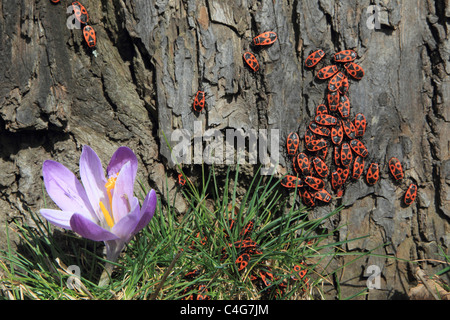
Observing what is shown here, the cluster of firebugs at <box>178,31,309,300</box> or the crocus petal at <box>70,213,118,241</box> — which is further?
the cluster of firebugs at <box>178,31,309,300</box>

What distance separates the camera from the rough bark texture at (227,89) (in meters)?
3.14

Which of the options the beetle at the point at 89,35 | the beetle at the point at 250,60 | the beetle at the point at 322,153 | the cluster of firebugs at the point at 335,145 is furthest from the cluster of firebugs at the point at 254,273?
the beetle at the point at 89,35

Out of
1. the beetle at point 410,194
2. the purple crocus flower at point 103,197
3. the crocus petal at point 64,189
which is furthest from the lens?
the beetle at point 410,194

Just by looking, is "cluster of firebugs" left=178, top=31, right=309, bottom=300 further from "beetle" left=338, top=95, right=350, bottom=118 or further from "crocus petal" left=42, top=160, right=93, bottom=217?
"crocus petal" left=42, top=160, right=93, bottom=217

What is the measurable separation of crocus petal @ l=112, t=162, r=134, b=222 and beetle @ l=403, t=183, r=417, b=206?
2062 mm

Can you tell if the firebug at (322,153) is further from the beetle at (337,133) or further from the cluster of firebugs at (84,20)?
the cluster of firebugs at (84,20)

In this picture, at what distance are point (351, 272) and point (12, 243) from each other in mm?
2568

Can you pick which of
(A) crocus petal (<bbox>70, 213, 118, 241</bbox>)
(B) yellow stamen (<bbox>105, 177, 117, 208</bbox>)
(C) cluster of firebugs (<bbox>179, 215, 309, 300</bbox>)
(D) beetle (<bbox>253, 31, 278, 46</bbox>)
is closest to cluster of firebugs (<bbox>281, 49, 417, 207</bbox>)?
(D) beetle (<bbox>253, 31, 278, 46</bbox>)

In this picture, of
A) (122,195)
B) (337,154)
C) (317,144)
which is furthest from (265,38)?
(122,195)

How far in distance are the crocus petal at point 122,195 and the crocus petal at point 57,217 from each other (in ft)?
0.88

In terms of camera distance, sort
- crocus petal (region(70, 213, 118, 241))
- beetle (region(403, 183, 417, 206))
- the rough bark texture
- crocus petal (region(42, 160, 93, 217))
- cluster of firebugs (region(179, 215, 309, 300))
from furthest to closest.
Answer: beetle (region(403, 183, 417, 206))
the rough bark texture
cluster of firebugs (region(179, 215, 309, 300))
crocus petal (region(42, 160, 93, 217))
crocus petal (region(70, 213, 118, 241))

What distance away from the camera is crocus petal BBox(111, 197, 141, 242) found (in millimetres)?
2434

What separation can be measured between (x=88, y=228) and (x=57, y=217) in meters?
0.30

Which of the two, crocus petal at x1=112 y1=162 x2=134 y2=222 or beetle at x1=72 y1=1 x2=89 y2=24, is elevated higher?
beetle at x1=72 y1=1 x2=89 y2=24
